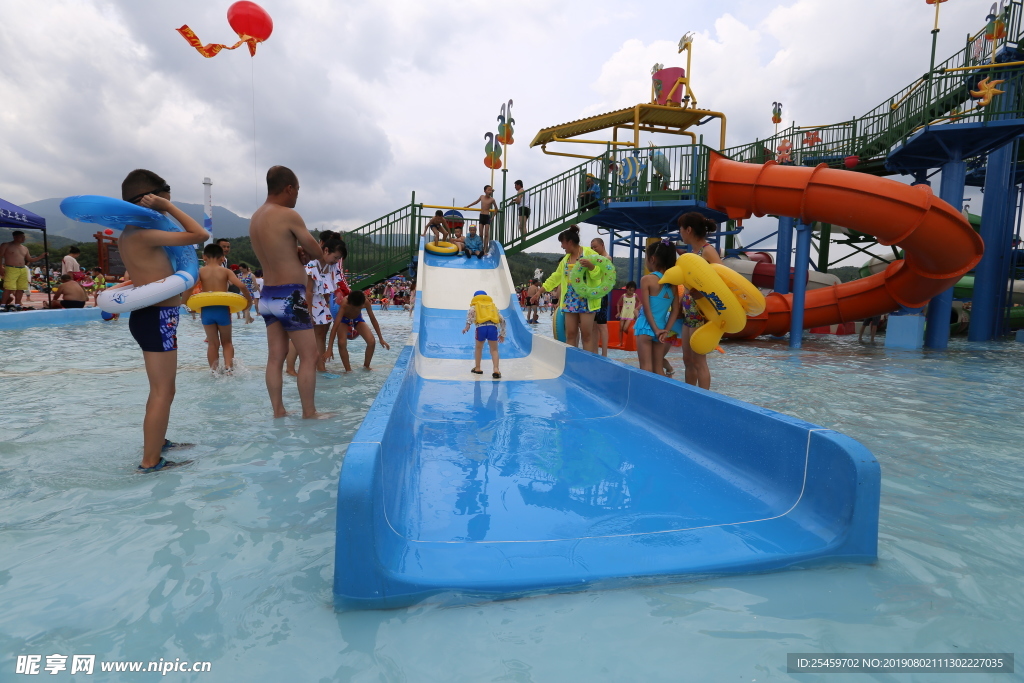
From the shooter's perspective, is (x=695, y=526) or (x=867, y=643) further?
(x=695, y=526)

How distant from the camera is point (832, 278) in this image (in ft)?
50.4

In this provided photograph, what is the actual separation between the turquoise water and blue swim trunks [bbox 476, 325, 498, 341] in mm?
2663

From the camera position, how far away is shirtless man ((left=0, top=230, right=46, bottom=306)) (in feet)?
38.7

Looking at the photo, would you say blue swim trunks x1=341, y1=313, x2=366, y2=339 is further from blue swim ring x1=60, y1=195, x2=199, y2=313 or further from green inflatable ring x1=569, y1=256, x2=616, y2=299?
blue swim ring x1=60, y1=195, x2=199, y2=313

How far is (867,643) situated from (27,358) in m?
9.14

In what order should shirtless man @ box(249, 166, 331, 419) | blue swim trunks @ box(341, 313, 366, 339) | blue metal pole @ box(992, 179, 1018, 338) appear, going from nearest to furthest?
shirtless man @ box(249, 166, 331, 419) < blue swim trunks @ box(341, 313, 366, 339) < blue metal pole @ box(992, 179, 1018, 338)

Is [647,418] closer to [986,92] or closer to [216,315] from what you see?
[216,315]

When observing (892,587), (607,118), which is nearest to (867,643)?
(892,587)

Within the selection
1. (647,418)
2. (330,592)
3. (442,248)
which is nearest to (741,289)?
(647,418)

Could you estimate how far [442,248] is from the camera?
12930 millimetres

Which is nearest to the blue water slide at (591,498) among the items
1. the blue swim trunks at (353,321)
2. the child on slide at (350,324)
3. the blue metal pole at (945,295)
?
the child on slide at (350,324)

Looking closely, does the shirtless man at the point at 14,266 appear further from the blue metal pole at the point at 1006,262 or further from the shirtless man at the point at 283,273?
the blue metal pole at the point at 1006,262

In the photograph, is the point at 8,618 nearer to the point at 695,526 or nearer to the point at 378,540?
the point at 378,540

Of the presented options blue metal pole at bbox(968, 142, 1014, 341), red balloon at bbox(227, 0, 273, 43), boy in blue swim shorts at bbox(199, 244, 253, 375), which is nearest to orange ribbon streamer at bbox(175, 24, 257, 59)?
red balloon at bbox(227, 0, 273, 43)
